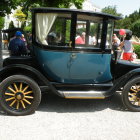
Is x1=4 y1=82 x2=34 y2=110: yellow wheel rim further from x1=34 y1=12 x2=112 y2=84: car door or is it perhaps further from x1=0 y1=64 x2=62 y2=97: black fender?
x1=34 y1=12 x2=112 y2=84: car door

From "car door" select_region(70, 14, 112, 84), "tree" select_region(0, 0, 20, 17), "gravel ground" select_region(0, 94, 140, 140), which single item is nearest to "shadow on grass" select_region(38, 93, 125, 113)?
"gravel ground" select_region(0, 94, 140, 140)

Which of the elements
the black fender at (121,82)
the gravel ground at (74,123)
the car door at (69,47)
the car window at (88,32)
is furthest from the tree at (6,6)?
the black fender at (121,82)

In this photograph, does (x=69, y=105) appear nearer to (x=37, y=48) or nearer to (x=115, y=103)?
(x=115, y=103)

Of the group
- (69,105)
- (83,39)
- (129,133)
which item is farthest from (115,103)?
(83,39)

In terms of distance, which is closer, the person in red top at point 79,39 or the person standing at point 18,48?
the person in red top at point 79,39

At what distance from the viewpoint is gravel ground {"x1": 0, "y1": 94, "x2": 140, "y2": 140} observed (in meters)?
3.09

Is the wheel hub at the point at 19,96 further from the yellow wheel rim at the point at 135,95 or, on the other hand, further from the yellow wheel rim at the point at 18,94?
the yellow wheel rim at the point at 135,95

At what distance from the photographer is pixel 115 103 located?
179 inches

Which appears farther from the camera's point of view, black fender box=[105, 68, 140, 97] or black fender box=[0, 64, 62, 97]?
black fender box=[105, 68, 140, 97]

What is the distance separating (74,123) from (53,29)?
1.73m

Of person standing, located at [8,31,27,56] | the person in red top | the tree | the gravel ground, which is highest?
the tree

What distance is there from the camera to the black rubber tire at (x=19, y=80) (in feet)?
11.9

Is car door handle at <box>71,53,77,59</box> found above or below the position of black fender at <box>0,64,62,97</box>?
above

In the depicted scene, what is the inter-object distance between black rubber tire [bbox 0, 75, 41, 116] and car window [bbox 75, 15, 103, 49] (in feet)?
3.48
